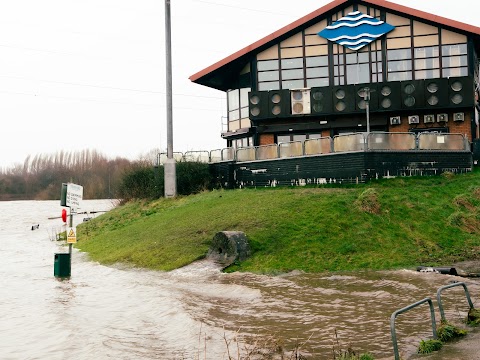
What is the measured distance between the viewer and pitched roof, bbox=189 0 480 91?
34.0 metres

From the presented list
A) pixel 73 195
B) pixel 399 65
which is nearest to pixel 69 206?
pixel 73 195

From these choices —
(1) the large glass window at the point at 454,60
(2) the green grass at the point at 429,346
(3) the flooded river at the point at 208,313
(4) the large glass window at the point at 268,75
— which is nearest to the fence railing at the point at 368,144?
(4) the large glass window at the point at 268,75

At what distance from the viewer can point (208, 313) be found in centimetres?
1332

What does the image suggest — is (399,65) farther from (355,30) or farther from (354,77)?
(355,30)

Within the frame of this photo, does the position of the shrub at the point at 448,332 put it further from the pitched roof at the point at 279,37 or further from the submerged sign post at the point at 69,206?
the pitched roof at the point at 279,37

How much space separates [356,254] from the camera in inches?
744

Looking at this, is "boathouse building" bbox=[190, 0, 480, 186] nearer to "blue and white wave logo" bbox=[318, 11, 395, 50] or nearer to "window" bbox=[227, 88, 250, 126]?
"blue and white wave logo" bbox=[318, 11, 395, 50]

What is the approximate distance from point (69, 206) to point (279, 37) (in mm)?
21832

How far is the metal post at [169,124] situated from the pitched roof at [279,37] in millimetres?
4747

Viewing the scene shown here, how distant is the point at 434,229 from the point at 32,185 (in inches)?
3943

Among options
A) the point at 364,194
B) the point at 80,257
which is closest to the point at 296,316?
the point at 364,194

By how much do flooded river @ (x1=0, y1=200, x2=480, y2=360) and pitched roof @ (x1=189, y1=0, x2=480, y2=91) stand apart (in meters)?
20.9

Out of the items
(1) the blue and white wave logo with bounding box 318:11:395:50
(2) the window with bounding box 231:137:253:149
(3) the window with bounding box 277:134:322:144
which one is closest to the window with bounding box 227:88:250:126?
(2) the window with bounding box 231:137:253:149

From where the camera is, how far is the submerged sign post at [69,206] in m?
19.0
